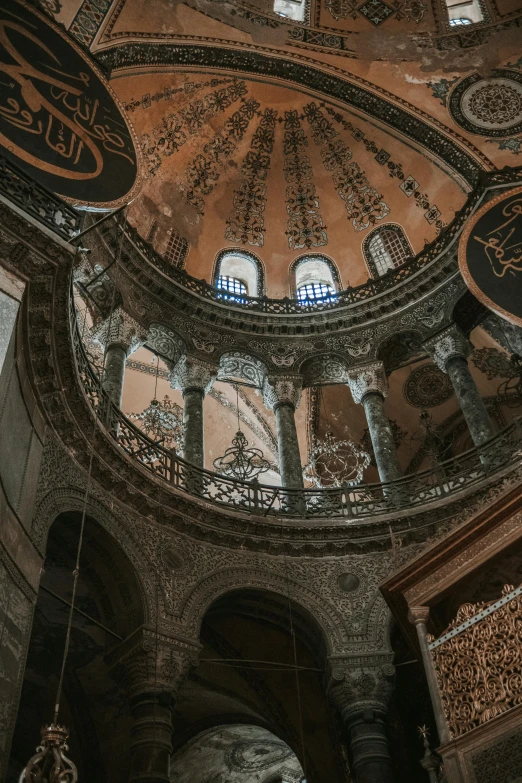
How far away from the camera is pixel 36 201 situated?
24.1ft

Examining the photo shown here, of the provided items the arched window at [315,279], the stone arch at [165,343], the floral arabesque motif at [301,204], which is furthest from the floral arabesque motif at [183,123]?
the arched window at [315,279]

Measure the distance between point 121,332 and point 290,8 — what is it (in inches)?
283

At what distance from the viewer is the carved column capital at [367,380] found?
12445 mm

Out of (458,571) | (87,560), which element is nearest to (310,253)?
(87,560)

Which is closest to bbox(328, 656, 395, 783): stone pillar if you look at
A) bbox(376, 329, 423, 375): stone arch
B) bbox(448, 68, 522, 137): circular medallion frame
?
bbox(376, 329, 423, 375): stone arch

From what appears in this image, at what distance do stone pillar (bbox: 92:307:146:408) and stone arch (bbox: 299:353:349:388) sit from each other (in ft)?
9.35

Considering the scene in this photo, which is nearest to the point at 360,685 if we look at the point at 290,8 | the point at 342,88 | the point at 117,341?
the point at 117,341

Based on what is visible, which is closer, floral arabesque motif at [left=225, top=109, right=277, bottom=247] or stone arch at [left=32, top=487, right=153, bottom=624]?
stone arch at [left=32, top=487, right=153, bottom=624]

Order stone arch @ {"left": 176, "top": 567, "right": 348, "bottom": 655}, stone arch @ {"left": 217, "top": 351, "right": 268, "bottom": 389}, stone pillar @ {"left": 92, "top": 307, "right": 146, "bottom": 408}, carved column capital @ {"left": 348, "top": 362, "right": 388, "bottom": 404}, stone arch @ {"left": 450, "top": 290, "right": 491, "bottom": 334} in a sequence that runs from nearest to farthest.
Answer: stone arch @ {"left": 176, "top": 567, "right": 348, "bottom": 655} < stone pillar @ {"left": 92, "top": 307, "right": 146, "bottom": 408} < carved column capital @ {"left": 348, "top": 362, "right": 388, "bottom": 404} < stone arch @ {"left": 450, "top": 290, "right": 491, "bottom": 334} < stone arch @ {"left": 217, "top": 351, "right": 268, "bottom": 389}

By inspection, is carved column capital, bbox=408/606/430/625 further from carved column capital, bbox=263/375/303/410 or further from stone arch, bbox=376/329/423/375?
stone arch, bbox=376/329/423/375

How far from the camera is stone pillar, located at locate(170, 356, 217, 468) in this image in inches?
432

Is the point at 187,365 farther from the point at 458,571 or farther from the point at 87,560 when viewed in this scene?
the point at 458,571

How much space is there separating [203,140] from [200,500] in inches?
293

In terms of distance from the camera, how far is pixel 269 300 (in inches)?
546
